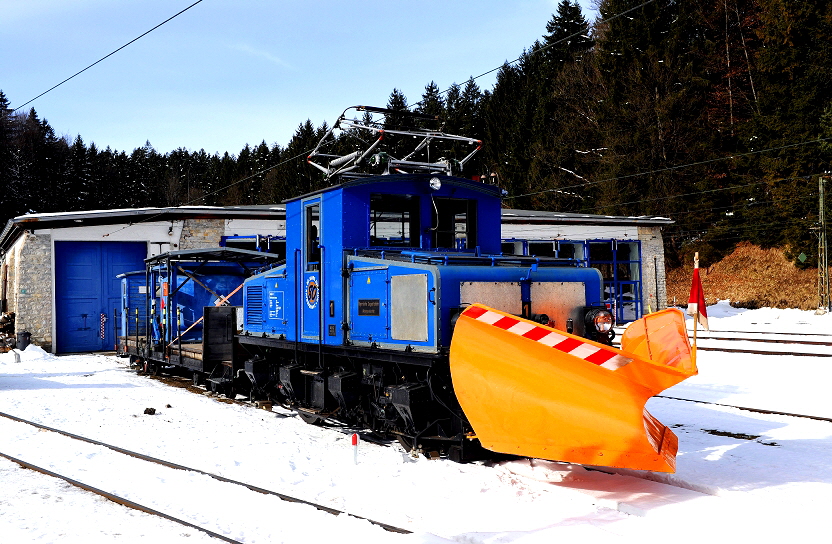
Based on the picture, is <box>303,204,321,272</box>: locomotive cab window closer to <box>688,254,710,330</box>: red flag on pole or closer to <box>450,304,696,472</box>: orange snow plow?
<box>450,304,696,472</box>: orange snow plow

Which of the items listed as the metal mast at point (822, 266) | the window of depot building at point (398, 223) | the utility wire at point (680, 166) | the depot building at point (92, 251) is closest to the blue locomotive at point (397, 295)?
the window of depot building at point (398, 223)

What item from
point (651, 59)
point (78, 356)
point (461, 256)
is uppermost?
point (651, 59)

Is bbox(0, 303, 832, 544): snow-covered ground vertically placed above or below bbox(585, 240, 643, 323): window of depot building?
below

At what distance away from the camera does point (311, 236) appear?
9336mm

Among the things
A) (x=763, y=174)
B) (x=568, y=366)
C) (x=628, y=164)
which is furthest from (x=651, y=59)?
(x=568, y=366)

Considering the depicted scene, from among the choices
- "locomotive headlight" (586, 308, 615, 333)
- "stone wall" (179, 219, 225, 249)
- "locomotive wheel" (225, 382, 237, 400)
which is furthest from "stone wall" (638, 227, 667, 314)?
"locomotive headlight" (586, 308, 615, 333)

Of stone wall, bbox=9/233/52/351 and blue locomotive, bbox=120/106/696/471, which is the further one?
stone wall, bbox=9/233/52/351

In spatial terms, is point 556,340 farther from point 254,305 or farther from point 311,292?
point 254,305

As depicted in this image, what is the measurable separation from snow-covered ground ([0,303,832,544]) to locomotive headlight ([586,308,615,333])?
1.49 m

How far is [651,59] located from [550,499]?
44.1 m

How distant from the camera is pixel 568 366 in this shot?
526cm

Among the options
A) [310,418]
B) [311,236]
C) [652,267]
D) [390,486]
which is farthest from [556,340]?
[652,267]

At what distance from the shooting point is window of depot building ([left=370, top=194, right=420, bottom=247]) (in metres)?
8.54

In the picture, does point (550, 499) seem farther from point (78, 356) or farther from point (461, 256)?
point (78, 356)
